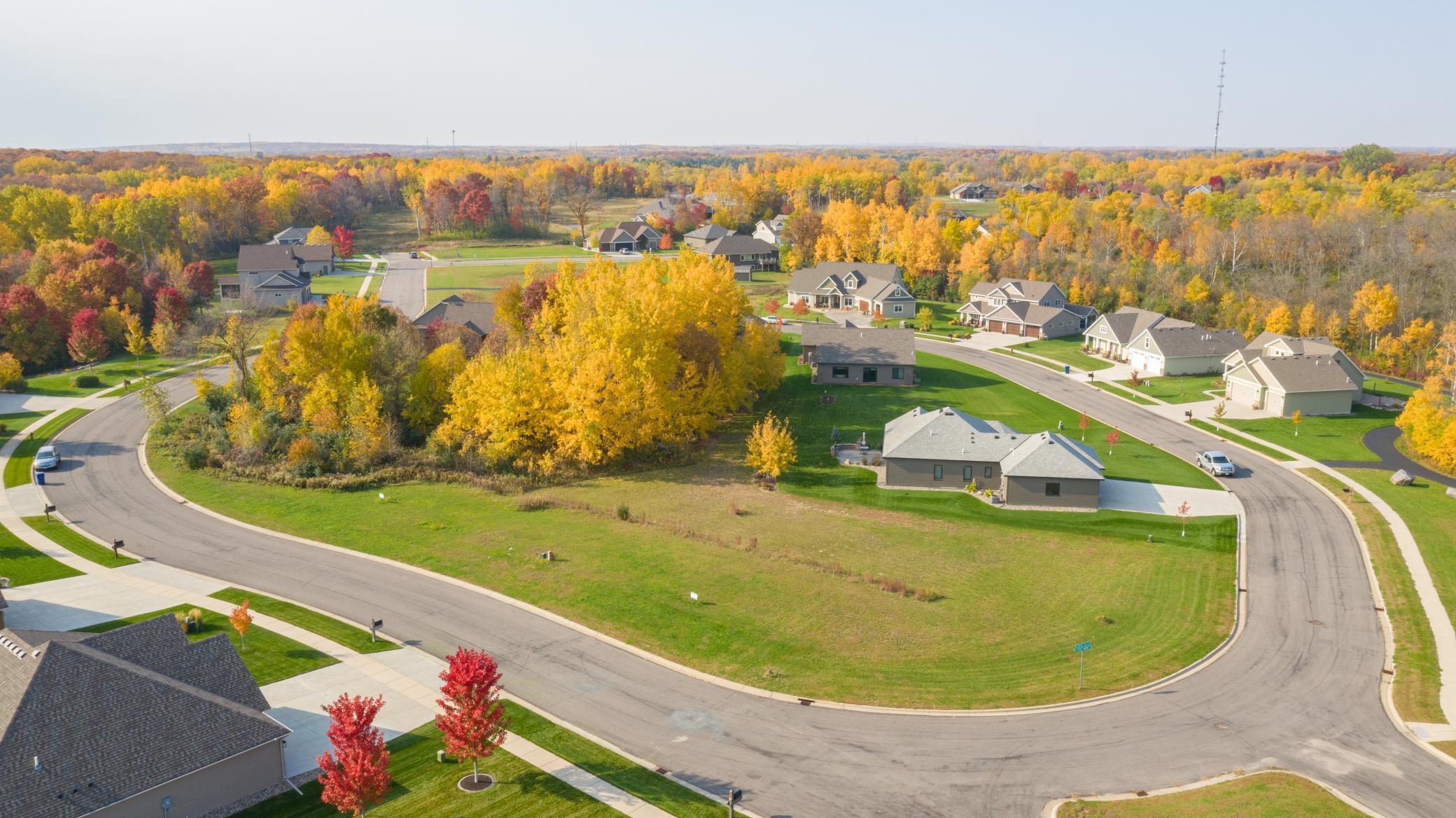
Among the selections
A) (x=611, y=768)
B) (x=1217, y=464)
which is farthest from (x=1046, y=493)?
(x=611, y=768)

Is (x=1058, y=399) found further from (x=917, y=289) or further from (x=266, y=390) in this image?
(x=266, y=390)

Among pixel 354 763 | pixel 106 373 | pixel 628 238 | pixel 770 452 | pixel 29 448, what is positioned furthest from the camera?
pixel 628 238

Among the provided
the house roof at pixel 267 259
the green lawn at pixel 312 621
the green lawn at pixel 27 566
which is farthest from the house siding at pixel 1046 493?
the house roof at pixel 267 259

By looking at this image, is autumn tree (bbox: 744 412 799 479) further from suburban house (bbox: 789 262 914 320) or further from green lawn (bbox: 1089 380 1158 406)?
suburban house (bbox: 789 262 914 320)

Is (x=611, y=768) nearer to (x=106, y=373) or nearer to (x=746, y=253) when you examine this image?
(x=106, y=373)

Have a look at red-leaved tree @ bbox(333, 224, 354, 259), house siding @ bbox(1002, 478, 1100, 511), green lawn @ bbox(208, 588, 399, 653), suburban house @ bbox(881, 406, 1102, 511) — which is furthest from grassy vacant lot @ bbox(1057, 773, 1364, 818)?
red-leaved tree @ bbox(333, 224, 354, 259)
